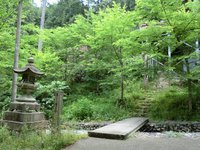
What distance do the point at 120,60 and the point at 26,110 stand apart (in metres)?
6.19

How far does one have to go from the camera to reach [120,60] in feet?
40.8

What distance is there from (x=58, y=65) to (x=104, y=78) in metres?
2.79

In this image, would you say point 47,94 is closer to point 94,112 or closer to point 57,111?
point 94,112

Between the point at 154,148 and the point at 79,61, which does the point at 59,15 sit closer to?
the point at 79,61

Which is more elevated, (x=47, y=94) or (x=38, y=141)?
(x=47, y=94)

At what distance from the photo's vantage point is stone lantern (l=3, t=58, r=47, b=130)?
7320 millimetres

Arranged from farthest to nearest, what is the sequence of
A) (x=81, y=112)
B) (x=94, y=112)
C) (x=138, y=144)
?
(x=81, y=112)
(x=94, y=112)
(x=138, y=144)

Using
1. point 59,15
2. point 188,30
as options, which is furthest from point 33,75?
point 59,15

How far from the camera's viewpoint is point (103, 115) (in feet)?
38.4

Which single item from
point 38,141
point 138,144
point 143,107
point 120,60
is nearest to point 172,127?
point 143,107

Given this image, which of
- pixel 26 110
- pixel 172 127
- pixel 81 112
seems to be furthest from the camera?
pixel 81 112

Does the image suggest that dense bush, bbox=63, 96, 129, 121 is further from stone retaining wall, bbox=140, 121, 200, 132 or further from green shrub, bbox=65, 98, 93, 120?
Answer: stone retaining wall, bbox=140, 121, 200, 132

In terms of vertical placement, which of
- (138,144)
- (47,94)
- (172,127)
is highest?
(47,94)

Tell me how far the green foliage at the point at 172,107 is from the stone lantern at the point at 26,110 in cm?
550
